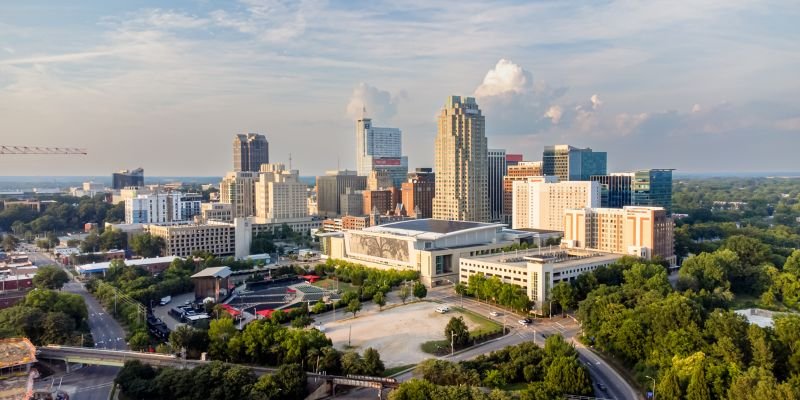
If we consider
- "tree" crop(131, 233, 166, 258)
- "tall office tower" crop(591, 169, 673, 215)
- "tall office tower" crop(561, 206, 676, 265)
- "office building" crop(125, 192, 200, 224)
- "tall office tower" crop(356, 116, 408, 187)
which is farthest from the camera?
"tall office tower" crop(356, 116, 408, 187)

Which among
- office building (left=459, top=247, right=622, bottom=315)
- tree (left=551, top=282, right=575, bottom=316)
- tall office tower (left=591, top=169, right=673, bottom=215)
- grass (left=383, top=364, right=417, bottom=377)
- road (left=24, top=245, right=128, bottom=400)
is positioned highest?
tall office tower (left=591, top=169, right=673, bottom=215)

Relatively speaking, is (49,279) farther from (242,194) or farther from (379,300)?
(242,194)

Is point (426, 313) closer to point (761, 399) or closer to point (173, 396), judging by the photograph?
point (173, 396)

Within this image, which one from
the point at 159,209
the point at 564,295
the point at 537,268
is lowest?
the point at 564,295

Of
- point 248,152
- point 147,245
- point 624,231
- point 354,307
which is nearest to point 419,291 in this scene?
point 354,307

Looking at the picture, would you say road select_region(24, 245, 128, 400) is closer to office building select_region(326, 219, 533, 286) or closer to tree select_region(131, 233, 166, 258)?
tree select_region(131, 233, 166, 258)

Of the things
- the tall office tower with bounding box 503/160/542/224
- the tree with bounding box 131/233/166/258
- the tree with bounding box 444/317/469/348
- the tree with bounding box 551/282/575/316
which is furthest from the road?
the tall office tower with bounding box 503/160/542/224

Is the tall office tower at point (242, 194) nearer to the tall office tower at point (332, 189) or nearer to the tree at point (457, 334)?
the tall office tower at point (332, 189)
